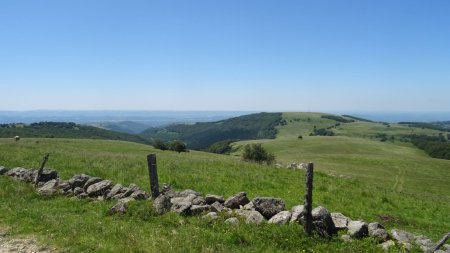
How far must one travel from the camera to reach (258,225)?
14984 millimetres

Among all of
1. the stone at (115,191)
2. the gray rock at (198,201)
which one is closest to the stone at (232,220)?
the gray rock at (198,201)

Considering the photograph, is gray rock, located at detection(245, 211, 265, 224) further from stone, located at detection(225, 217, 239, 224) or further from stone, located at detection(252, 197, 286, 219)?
stone, located at detection(252, 197, 286, 219)

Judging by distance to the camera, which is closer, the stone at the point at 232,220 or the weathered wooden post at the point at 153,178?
the stone at the point at 232,220

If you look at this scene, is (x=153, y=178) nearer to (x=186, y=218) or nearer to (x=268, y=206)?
(x=186, y=218)

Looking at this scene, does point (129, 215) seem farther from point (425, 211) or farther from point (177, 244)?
point (425, 211)

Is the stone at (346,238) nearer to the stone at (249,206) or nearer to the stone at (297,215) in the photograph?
the stone at (297,215)

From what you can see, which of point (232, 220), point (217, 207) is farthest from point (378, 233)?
point (217, 207)

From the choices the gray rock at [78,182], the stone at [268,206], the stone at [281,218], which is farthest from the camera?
the gray rock at [78,182]

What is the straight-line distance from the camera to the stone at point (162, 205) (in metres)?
16.7

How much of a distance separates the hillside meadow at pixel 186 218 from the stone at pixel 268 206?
179 cm

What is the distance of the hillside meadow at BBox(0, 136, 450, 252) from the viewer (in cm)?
1305

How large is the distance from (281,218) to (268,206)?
4.62 feet

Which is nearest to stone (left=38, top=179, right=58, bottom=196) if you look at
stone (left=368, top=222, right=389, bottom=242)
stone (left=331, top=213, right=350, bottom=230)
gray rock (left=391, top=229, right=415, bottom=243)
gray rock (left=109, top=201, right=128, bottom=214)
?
gray rock (left=109, top=201, right=128, bottom=214)

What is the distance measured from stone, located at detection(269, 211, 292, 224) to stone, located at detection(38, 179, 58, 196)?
12881 millimetres
